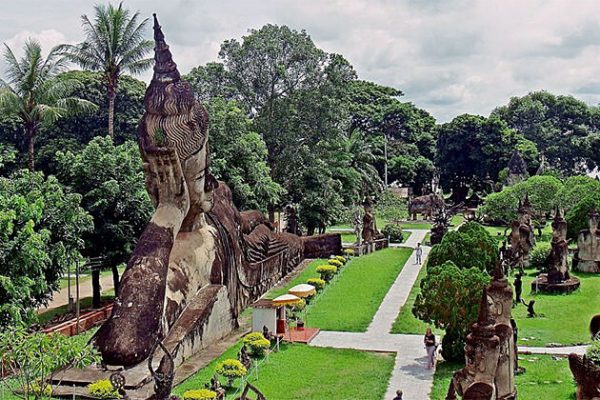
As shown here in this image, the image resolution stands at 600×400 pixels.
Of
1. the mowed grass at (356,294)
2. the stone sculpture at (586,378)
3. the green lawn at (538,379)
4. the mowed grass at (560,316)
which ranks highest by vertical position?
the stone sculpture at (586,378)

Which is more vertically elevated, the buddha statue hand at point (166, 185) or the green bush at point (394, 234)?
the buddha statue hand at point (166, 185)

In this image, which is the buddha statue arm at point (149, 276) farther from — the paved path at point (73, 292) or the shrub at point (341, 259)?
the shrub at point (341, 259)

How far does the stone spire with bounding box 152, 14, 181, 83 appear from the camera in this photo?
70.1ft

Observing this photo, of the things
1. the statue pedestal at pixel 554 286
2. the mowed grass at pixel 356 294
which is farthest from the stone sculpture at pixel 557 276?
the mowed grass at pixel 356 294

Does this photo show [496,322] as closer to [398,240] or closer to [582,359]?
[582,359]

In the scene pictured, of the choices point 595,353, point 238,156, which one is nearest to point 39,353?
point 595,353

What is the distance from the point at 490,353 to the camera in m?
13.2

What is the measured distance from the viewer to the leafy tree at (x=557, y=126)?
76375 millimetres

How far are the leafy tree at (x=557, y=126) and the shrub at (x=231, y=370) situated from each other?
63.7 meters

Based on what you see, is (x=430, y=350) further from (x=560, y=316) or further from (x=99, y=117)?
(x=99, y=117)

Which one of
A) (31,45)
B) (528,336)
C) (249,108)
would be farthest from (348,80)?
(528,336)

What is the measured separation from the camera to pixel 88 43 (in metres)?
34.5

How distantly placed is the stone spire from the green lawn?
37.0 ft

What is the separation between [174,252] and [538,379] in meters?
10.6
